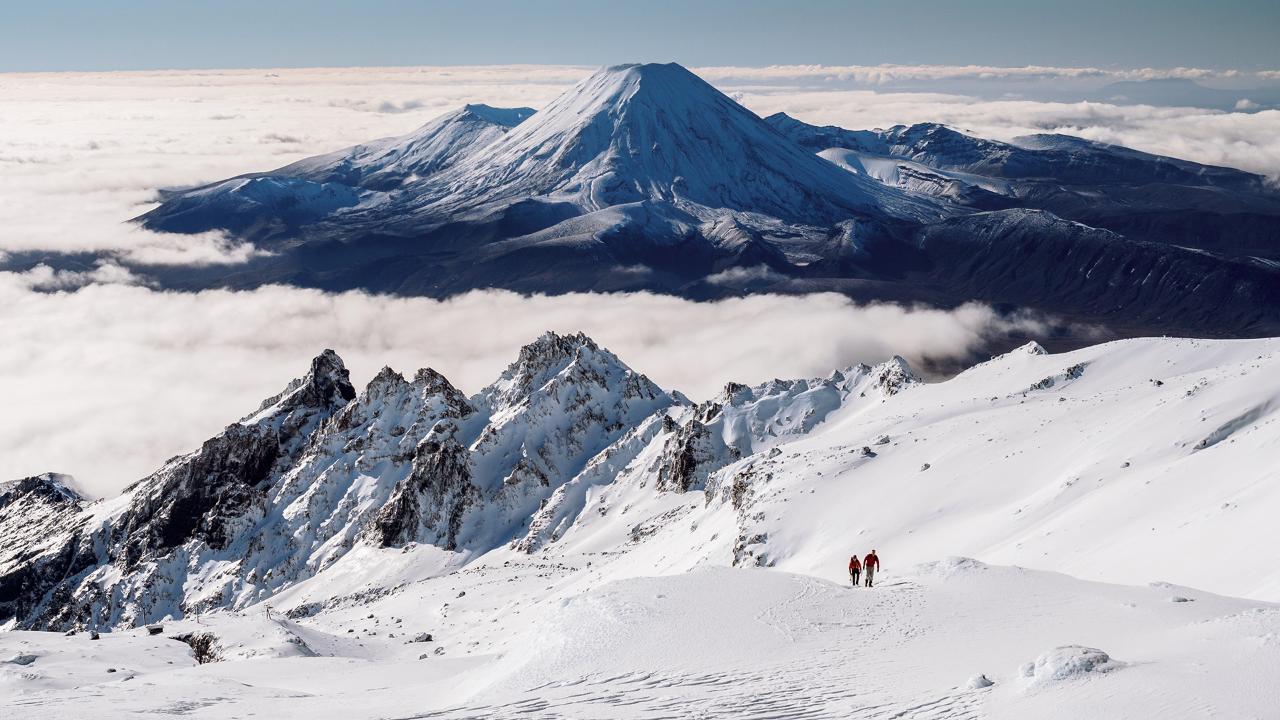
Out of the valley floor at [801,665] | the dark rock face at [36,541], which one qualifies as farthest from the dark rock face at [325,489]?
the valley floor at [801,665]

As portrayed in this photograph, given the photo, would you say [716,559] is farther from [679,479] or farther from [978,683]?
[679,479]

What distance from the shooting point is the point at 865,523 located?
53.0 meters

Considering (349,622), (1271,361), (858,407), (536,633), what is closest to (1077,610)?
(536,633)

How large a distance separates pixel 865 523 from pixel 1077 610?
84.6 ft

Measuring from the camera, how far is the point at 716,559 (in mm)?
60094

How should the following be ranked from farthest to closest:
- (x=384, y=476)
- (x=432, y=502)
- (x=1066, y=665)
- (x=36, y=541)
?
(x=36, y=541)
(x=384, y=476)
(x=432, y=502)
(x=1066, y=665)

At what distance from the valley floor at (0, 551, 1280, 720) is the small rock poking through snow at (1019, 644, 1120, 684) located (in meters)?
0.04

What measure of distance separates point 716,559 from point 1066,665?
131 feet

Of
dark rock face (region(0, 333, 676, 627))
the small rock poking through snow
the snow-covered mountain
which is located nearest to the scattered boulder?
the small rock poking through snow

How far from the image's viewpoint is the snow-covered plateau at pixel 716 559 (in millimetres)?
23578

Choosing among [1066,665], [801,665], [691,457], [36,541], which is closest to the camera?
[1066,665]

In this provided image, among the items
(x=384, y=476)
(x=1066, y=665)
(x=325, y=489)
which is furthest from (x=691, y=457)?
(x=1066, y=665)

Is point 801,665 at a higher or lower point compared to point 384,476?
lower

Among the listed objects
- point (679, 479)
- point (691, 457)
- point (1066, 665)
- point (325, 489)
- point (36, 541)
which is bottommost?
point (1066, 665)
